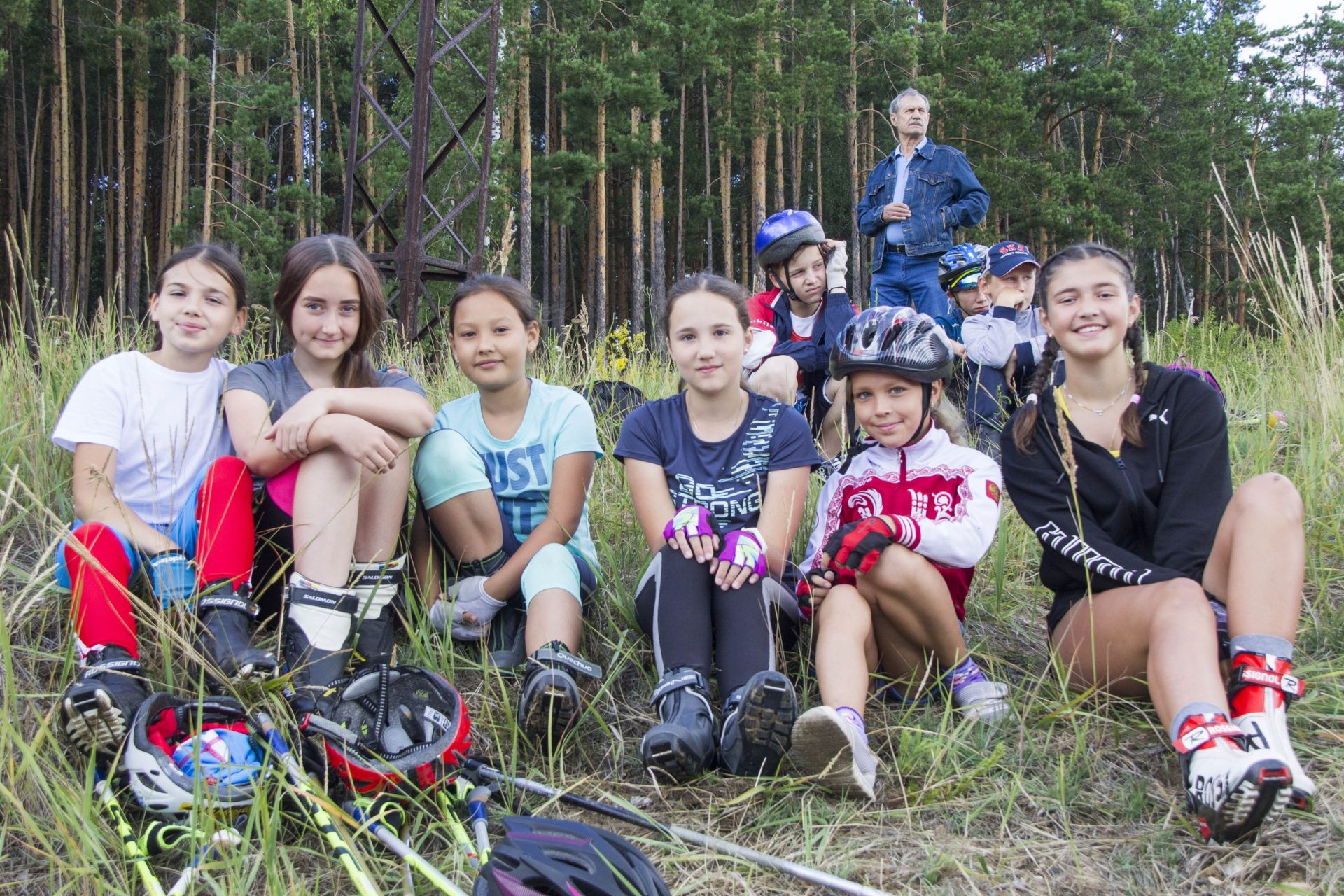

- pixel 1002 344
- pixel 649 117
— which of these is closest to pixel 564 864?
pixel 1002 344

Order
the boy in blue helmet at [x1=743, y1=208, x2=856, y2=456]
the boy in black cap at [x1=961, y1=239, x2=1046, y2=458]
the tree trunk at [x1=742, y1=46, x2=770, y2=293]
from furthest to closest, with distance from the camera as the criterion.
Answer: the tree trunk at [x1=742, y1=46, x2=770, y2=293]
the boy in black cap at [x1=961, y1=239, x2=1046, y2=458]
the boy in blue helmet at [x1=743, y1=208, x2=856, y2=456]

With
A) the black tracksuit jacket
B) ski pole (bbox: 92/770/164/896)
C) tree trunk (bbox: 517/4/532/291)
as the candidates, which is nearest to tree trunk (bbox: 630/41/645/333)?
tree trunk (bbox: 517/4/532/291)

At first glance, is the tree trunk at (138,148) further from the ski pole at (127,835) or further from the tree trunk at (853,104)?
the ski pole at (127,835)

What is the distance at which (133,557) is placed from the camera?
223cm

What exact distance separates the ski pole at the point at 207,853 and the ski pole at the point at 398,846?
0.65ft

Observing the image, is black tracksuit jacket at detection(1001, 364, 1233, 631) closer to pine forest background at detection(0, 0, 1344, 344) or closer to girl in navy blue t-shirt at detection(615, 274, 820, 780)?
girl in navy blue t-shirt at detection(615, 274, 820, 780)

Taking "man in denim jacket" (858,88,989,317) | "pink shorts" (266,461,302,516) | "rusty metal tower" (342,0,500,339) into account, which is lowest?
"pink shorts" (266,461,302,516)

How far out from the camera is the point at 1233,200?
78.8 ft

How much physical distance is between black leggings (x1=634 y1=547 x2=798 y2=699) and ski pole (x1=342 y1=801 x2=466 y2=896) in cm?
72

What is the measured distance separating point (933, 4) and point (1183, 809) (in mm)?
27834

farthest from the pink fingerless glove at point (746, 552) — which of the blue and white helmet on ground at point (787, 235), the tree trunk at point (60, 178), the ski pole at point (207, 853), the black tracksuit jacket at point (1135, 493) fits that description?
the tree trunk at point (60, 178)

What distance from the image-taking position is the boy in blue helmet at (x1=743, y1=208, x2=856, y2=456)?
3641mm

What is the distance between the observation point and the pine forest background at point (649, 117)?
1723 centimetres

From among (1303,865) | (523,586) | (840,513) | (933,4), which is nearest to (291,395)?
(523,586)
